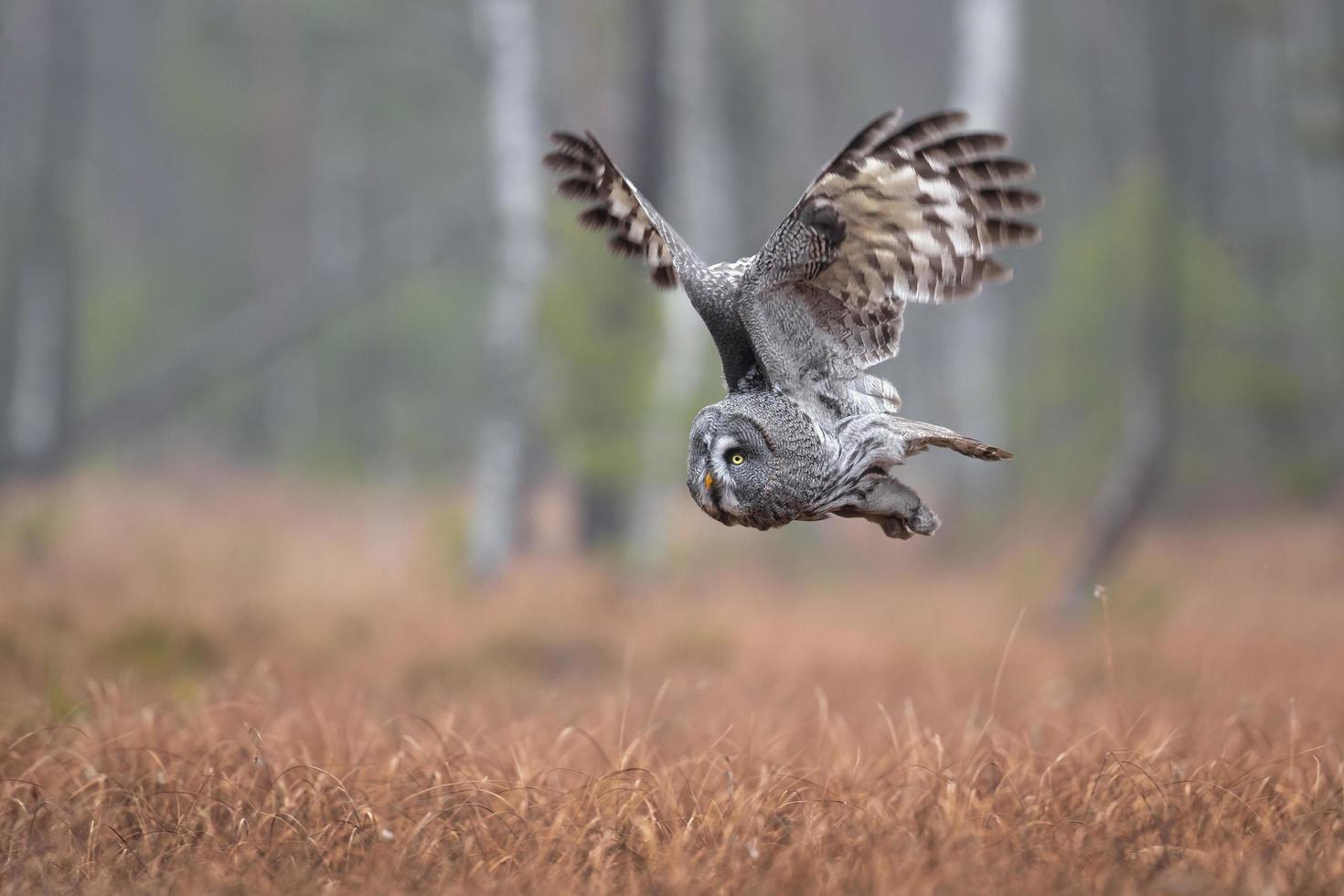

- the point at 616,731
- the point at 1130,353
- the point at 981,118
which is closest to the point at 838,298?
the point at 616,731

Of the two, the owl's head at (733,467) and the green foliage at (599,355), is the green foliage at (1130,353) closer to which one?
the green foliage at (599,355)

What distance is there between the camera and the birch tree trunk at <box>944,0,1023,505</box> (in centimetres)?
1226

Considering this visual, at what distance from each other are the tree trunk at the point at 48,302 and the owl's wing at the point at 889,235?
1200 centimetres

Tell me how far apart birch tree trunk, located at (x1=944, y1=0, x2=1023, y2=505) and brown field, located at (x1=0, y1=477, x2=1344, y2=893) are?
4361 mm

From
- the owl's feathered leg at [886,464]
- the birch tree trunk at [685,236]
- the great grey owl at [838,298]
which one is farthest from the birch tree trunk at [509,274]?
the owl's feathered leg at [886,464]

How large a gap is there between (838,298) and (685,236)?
940cm

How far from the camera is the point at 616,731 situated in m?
5.02

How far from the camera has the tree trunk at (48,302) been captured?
13.6m

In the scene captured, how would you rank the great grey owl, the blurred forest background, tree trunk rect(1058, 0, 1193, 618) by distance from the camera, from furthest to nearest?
the blurred forest background, tree trunk rect(1058, 0, 1193, 618), the great grey owl

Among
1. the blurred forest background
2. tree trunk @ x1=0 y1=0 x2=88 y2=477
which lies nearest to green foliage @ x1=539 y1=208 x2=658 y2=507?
the blurred forest background

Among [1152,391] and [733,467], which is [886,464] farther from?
[1152,391]

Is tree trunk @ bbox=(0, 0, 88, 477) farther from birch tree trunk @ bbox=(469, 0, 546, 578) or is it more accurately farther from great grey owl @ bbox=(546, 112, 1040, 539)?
great grey owl @ bbox=(546, 112, 1040, 539)

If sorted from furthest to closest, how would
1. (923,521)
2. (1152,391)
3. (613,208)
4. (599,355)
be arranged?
(1152,391) → (599,355) → (613,208) → (923,521)

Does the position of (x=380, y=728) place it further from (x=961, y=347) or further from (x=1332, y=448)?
(x=1332, y=448)
